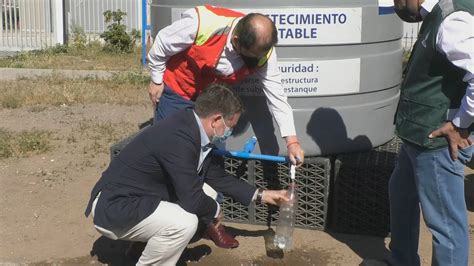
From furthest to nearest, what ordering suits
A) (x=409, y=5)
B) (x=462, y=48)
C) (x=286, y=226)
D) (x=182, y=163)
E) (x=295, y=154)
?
(x=286, y=226), (x=295, y=154), (x=182, y=163), (x=409, y=5), (x=462, y=48)

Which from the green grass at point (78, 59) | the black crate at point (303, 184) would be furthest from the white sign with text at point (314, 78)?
the green grass at point (78, 59)

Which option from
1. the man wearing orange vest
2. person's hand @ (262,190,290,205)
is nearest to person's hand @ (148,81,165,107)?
the man wearing orange vest

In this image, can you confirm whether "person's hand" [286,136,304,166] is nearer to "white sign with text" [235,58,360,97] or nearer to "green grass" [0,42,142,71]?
"white sign with text" [235,58,360,97]

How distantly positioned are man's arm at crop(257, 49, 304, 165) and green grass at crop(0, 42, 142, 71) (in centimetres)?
811

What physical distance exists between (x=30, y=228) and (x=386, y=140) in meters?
2.51

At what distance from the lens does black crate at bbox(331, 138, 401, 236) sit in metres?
4.24

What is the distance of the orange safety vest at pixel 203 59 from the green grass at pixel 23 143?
8.42ft

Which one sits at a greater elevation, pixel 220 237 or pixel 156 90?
pixel 156 90

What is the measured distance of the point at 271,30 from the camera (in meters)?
3.48

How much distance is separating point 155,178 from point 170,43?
2.73 feet

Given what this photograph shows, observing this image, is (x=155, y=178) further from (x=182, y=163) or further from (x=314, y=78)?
(x=314, y=78)

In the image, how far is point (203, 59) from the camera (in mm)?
3789

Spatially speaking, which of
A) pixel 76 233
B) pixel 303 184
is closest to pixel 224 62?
pixel 303 184

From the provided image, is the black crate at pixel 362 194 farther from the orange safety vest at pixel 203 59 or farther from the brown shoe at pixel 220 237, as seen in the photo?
the orange safety vest at pixel 203 59
